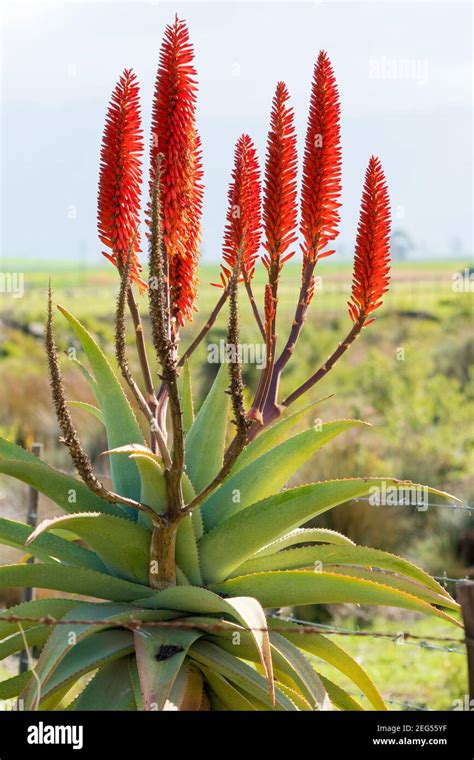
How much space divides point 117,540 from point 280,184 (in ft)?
3.95

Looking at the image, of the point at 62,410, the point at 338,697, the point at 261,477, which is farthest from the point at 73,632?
the point at 338,697

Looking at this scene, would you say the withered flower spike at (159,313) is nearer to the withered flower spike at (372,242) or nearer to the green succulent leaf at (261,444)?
the withered flower spike at (372,242)

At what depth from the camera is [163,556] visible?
3.39 meters

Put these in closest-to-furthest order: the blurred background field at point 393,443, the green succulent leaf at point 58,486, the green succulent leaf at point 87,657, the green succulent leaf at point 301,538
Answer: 1. the green succulent leaf at point 87,657
2. the green succulent leaf at point 58,486
3. the green succulent leaf at point 301,538
4. the blurred background field at point 393,443

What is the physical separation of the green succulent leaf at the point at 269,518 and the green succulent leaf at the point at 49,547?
420mm

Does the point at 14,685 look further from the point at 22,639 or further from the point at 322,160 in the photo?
the point at 322,160

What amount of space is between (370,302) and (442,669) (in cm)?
476

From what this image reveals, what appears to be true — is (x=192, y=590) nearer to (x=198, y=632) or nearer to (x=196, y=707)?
(x=198, y=632)

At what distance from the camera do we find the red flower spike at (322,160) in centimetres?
334

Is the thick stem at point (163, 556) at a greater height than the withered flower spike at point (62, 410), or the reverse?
the withered flower spike at point (62, 410)

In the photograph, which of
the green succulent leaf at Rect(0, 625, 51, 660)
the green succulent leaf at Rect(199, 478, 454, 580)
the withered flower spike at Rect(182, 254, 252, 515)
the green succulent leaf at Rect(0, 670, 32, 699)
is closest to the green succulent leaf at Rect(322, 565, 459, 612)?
the green succulent leaf at Rect(199, 478, 454, 580)

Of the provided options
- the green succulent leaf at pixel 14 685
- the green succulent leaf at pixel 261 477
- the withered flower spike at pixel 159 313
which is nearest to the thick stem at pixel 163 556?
the green succulent leaf at pixel 261 477

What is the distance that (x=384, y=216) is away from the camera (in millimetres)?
3391
